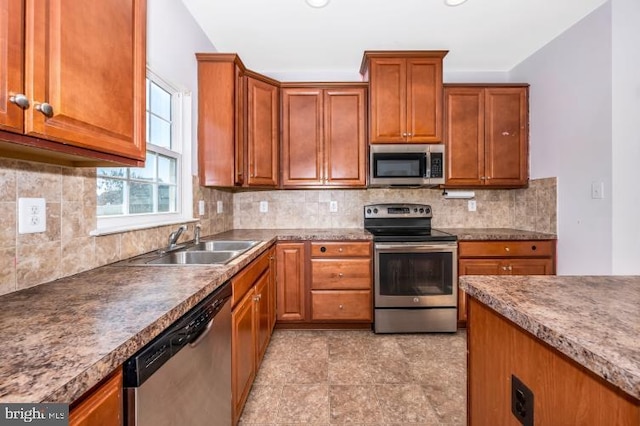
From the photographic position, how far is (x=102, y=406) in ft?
2.01

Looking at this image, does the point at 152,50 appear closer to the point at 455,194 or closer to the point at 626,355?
the point at 626,355

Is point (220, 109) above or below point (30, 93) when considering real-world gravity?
above

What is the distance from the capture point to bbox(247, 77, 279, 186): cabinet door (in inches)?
105

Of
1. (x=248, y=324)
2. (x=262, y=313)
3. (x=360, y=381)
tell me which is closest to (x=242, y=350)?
(x=248, y=324)

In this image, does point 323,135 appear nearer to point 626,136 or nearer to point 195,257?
point 195,257

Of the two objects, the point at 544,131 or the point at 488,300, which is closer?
the point at 488,300

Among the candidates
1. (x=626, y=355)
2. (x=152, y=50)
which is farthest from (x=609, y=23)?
(x=152, y=50)

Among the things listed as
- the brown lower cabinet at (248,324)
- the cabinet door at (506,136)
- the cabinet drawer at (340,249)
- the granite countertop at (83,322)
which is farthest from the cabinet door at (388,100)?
the granite countertop at (83,322)

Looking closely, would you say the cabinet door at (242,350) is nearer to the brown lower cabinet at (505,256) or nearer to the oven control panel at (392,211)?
the oven control panel at (392,211)

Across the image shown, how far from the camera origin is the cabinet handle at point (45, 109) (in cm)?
73

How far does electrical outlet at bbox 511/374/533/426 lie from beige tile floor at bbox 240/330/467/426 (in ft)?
3.26

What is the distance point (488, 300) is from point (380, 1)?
2211 mm

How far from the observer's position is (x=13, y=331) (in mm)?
698

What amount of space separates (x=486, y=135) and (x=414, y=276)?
1.60 meters
